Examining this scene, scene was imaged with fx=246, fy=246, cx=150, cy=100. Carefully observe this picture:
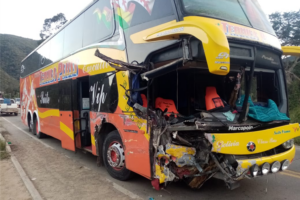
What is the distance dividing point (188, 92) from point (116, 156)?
1960 mm

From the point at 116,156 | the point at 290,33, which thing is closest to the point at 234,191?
the point at 116,156

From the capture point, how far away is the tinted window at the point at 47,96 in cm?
827

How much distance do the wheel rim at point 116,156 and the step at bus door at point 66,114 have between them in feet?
6.60

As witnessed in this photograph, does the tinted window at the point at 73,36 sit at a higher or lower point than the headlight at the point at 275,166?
higher

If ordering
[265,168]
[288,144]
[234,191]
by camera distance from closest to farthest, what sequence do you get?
[265,168], [288,144], [234,191]

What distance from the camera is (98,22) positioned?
5.93m

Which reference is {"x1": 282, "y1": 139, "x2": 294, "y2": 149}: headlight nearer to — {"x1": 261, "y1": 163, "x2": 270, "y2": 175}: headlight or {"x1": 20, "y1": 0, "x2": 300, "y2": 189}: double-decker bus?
{"x1": 20, "y1": 0, "x2": 300, "y2": 189}: double-decker bus

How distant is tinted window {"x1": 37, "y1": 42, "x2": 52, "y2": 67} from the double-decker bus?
4240mm

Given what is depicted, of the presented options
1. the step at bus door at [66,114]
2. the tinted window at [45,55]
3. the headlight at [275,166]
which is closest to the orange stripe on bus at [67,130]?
the step at bus door at [66,114]

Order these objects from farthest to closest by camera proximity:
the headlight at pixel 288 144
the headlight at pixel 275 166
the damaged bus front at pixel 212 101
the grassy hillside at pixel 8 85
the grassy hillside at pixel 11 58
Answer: the grassy hillside at pixel 11 58 < the grassy hillside at pixel 8 85 < the headlight at pixel 288 144 < the headlight at pixel 275 166 < the damaged bus front at pixel 212 101

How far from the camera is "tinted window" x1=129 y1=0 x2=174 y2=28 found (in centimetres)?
389

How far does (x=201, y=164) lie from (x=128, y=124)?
1535mm

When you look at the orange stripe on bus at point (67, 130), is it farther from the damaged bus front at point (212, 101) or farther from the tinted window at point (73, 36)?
the damaged bus front at point (212, 101)

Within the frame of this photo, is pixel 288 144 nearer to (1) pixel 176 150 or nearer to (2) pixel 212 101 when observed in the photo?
(2) pixel 212 101
